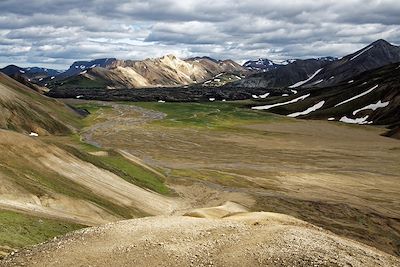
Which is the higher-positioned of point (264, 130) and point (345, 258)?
point (345, 258)

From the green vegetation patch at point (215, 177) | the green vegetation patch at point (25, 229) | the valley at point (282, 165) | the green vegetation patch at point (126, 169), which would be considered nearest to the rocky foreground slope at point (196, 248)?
the green vegetation patch at point (25, 229)

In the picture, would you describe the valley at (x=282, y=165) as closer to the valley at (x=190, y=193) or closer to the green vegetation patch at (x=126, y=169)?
the valley at (x=190, y=193)

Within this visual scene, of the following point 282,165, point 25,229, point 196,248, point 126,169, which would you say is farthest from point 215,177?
point 196,248

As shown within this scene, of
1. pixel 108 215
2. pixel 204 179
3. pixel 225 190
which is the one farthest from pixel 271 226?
pixel 204 179

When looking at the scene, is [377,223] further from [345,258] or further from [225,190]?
[345,258]

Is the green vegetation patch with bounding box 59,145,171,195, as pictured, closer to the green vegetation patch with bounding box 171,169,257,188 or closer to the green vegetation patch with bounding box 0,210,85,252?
the green vegetation patch with bounding box 171,169,257,188
